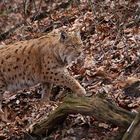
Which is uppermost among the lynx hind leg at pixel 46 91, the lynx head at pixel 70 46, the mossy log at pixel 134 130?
the lynx head at pixel 70 46

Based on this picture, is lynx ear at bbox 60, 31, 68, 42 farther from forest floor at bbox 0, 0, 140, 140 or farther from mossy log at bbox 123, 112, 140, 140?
mossy log at bbox 123, 112, 140, 140

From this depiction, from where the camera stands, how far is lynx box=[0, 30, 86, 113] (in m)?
8.08

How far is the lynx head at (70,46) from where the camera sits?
26.4 feet

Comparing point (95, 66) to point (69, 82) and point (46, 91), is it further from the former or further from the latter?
point (46, 91)

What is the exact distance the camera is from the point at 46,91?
8.32 metres

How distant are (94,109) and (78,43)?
7.68ft

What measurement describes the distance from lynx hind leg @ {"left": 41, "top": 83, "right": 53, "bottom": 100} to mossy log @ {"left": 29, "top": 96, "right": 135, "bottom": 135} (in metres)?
1.81

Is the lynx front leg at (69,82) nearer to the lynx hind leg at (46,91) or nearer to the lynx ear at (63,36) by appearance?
the lynx hind leg at (46,91)

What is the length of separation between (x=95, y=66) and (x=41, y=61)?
978 mm

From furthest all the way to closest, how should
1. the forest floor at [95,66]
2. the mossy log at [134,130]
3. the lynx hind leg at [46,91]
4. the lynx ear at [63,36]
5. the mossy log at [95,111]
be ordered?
the lynx hind leg at [46,91], the lynx ear at [63,36], the forest floor at [95,66], the mossy log at [95,111], the mossy log at [134,130]

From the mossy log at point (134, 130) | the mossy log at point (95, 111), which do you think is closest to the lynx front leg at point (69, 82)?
the mossy log at point (95, 111)

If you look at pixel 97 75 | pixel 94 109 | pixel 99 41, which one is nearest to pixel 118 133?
pixel 94 109

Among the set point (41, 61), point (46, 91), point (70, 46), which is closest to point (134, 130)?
point (70, 46)

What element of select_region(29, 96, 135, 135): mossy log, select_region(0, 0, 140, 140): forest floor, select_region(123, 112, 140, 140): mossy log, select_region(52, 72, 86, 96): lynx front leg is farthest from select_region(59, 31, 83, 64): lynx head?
select_region(123, 112, 140, 140): mossy log
